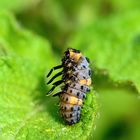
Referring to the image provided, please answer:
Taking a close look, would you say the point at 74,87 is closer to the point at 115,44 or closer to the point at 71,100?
the point at 71,100

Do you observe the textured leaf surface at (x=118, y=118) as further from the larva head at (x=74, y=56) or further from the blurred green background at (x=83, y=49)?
Answer: the larva head at (x=74, y=56)

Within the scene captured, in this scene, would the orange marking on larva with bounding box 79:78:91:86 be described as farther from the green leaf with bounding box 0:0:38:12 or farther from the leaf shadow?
the green leaf with bounding box 0:0:38:12

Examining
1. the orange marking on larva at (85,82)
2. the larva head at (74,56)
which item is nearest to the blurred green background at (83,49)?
the orange marking on larva at (85,82)

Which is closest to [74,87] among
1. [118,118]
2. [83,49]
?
[83,49]

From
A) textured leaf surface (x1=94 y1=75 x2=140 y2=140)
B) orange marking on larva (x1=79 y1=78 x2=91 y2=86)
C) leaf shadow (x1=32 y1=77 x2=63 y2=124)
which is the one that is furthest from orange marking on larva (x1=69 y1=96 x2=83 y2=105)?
textured leaf surface (x1=94 y1=75 x2=140 y2=140)

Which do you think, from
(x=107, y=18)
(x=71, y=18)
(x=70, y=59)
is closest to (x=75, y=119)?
(x=70, y=59)

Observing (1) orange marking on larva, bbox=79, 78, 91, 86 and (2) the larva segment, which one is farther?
(1) orange marking on larva, bbox=79, 78, 91, 86

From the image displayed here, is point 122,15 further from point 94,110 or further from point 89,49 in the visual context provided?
point 94,110
